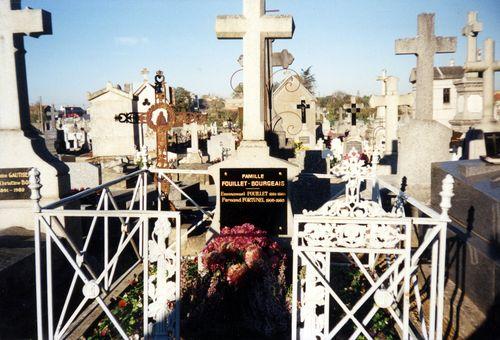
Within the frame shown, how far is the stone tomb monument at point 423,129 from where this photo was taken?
8.38 m

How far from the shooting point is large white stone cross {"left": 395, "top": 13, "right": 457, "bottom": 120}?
8.71 meters

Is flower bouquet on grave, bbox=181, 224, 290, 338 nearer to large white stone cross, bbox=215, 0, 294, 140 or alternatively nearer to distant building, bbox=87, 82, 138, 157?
large white stone cross, bbox=215, 0, 294, 140

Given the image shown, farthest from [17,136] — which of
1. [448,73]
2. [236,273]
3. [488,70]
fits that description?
[448,73]

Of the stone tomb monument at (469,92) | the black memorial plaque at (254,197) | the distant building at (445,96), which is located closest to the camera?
the black memorial plaque at (254,197)

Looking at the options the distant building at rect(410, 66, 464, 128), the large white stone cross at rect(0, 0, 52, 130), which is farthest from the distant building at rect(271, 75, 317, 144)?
the large white stone cross at rect(0, 0, 52, 130)

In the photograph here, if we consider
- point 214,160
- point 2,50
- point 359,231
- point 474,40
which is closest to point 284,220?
point 359,231

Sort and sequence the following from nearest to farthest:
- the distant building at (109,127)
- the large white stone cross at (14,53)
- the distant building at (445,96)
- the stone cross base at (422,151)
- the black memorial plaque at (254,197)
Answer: the black memorial plaque at (254,197), the large white stone cross at (14,53), the stone cross base at (422,151), the distant building at (109,127), the distant building at (445,96)

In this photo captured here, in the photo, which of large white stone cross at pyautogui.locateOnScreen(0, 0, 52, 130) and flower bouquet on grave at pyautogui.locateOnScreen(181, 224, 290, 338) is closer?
flower bouquet on grave at pyautogui.locateOnScreen(181, 224, 290, 338)

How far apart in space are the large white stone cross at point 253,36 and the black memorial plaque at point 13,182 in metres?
4.01

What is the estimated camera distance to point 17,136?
6922 millimetres

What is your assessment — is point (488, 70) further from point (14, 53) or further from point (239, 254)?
point (14, 53)

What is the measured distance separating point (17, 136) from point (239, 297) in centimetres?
519

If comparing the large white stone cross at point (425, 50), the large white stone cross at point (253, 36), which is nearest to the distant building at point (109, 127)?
the large white stone cross at point (425, 50)

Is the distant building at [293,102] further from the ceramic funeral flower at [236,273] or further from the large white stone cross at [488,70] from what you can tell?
the ceramic funeral flower at [236,273]
